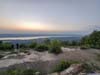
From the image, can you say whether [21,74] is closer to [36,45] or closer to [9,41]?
[36,45]

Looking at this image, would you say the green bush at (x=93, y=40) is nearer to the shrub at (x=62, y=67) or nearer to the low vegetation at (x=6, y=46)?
the low vegetation at (x=6, y=46)

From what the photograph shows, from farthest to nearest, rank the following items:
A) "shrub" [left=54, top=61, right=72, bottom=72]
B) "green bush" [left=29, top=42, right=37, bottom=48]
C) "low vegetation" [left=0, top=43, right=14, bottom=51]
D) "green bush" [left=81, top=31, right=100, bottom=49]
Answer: "green bush" [left=81, top=31, right=100, bottom=49] < "green bush" [left=29, top=42, right=37, bottom=48] < "low vegetation" [left=0, top=43, right=14, bottom=51] < "shrub" [left=54, top=61, right=72, bottom=72]

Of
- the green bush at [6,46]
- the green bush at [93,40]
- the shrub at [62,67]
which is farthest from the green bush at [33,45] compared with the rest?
the shrub at [62,67]

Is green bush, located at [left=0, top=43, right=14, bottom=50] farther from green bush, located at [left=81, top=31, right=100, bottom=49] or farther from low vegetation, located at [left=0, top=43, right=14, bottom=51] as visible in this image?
green bush, located at [left=81, top=31, right=100, bottom=49]

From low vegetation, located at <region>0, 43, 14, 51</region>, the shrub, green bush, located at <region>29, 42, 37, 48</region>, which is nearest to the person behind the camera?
the shrub

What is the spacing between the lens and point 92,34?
14703 mm

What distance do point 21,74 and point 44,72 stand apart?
3.02 ft

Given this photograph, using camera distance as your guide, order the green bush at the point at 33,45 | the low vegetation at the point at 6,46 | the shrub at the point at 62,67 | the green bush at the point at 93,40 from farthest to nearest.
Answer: the green bush at the point at 93,40 → the green bush at the point at 33,45 → the low vegetation at the point at 6,46 → the shrub at the point at 62,67

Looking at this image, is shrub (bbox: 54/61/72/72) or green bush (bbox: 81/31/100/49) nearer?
shrub (bbox: 54/61/72/72)

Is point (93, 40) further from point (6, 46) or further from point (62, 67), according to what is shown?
point (62, 67)

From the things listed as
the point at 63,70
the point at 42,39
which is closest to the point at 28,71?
the point at 63,70

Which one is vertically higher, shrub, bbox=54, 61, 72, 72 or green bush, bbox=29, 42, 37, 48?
green bush, bbox=29, 42, 37, 48

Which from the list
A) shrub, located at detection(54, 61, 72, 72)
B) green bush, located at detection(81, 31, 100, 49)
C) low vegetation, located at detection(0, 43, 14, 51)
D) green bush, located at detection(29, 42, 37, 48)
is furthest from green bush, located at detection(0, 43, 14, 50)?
shrub, located at detection(54, 61, 72, 72)

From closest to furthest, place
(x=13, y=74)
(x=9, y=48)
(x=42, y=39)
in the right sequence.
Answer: (x=13, y=74) < (x=9, y=48) < (x=42, y=39)
